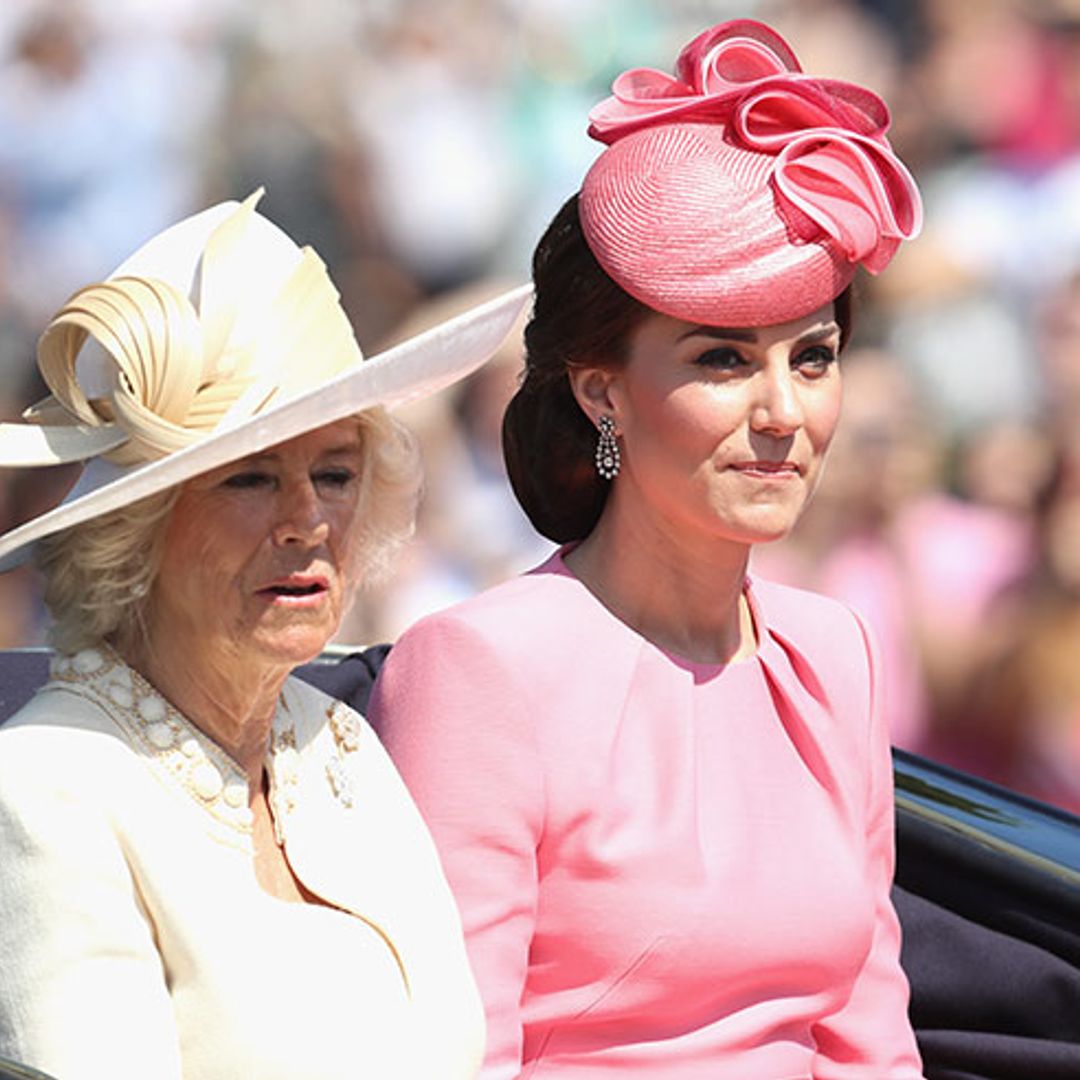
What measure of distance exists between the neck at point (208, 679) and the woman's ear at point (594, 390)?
515 mm

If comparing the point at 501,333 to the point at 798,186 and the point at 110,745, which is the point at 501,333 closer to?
the point at 798,186

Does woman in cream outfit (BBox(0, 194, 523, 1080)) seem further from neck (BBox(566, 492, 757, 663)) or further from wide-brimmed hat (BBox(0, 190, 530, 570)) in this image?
neck (BBox(566, 492, 757, 663))

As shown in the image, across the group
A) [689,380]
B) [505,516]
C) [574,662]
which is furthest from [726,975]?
[505,516]

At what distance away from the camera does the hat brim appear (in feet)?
5.98

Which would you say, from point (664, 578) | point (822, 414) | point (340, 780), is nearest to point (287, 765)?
point (340, 780)

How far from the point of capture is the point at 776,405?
229 cm

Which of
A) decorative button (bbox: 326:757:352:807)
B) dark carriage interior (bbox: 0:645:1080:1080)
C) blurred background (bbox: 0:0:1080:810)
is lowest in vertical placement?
blurred background (bbox: 0:0:1080:810)

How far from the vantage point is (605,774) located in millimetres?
2268

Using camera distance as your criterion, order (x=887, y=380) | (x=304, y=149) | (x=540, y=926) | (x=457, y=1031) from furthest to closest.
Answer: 1. (x=304, y=149)
2. (x=887, y=380)
3. (x=540, y=926)
4. (x=457, y=1031)

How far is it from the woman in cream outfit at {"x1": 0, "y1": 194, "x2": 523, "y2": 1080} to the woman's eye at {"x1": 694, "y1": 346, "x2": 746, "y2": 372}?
27 centimetres

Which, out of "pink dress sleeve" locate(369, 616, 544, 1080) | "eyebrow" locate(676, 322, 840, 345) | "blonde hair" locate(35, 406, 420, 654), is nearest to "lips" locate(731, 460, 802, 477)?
"eyebrow" locate(676, 322, 840, 345)

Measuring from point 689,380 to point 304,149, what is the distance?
3.10 m

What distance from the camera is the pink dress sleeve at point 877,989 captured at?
246 cm

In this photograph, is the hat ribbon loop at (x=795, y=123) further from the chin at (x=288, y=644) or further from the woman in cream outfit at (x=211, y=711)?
the chin at (x=288, y=644)
